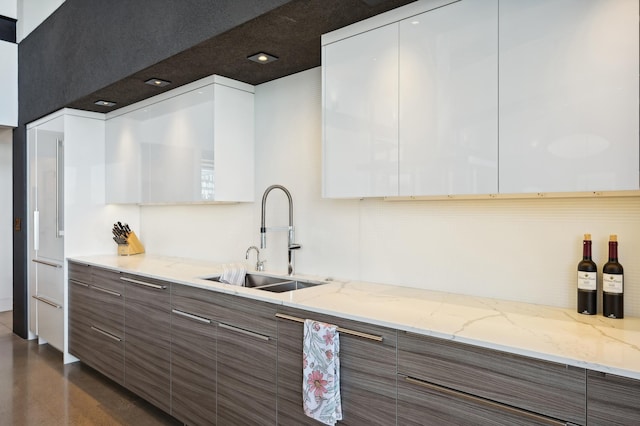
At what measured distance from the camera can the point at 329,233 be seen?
2.71 meters

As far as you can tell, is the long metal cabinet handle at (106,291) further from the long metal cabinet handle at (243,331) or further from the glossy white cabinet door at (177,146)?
the long metal cabinet handle at (243,331)

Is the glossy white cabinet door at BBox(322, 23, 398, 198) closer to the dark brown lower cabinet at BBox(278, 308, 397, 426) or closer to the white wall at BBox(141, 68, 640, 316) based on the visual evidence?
the white wall at BBox(141, 68, 640, 316)

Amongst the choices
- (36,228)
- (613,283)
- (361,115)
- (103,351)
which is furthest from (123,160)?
(613,283)

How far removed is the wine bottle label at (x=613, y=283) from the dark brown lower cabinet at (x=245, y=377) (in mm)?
1396

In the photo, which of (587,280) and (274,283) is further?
(274,283)

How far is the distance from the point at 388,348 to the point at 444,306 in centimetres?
38

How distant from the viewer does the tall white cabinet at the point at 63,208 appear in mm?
3926

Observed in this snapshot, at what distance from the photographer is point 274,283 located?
287 centimetres

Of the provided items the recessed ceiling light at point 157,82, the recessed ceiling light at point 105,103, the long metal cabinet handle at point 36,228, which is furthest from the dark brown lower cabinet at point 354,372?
the long metal cabinet handle at point 36,228

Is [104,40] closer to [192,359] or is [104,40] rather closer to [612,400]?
[192,359]

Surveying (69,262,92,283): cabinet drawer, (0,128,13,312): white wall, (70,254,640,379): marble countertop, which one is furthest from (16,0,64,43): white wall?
(70,254,640,379): marble countertop

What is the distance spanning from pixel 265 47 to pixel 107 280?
2.13 meters

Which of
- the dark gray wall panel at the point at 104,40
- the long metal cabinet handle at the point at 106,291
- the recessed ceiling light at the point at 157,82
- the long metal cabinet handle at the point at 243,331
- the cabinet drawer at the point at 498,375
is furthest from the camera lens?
the long metal cabinet handle at the point at 106,291

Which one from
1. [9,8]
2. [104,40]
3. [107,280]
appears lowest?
[107,280]
